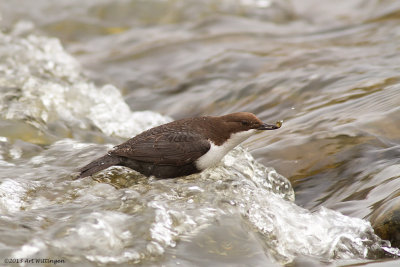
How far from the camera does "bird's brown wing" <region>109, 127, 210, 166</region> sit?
16.0 feet

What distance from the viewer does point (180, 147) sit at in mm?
4906

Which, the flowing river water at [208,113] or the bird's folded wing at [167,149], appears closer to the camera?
the flowing river water at [208,113]

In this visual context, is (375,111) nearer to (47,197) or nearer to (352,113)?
(352,113)

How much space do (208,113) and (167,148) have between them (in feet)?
7.77

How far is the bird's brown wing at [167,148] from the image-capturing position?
4.88 metres

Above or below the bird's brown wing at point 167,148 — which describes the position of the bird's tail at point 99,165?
below

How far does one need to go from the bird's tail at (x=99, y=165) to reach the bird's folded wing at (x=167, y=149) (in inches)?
2.2

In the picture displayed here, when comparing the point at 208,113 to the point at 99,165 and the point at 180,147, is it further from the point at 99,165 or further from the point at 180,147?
the point at 99,165

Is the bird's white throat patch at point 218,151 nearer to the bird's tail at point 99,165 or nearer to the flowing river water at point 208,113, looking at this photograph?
the flowing river water at point 208,113

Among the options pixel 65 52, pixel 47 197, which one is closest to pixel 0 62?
pixel 65 52

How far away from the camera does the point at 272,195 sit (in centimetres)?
445

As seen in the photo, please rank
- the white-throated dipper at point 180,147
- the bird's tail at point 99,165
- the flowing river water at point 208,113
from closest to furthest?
the flowing river water at point 208,113 → the bird's tail at point 99,165 → the white-throated dipper at point 180,147

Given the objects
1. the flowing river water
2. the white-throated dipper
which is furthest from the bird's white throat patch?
the flowing river water

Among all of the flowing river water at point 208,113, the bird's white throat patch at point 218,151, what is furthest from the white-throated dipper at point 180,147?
the flowing river water at point 208,113
